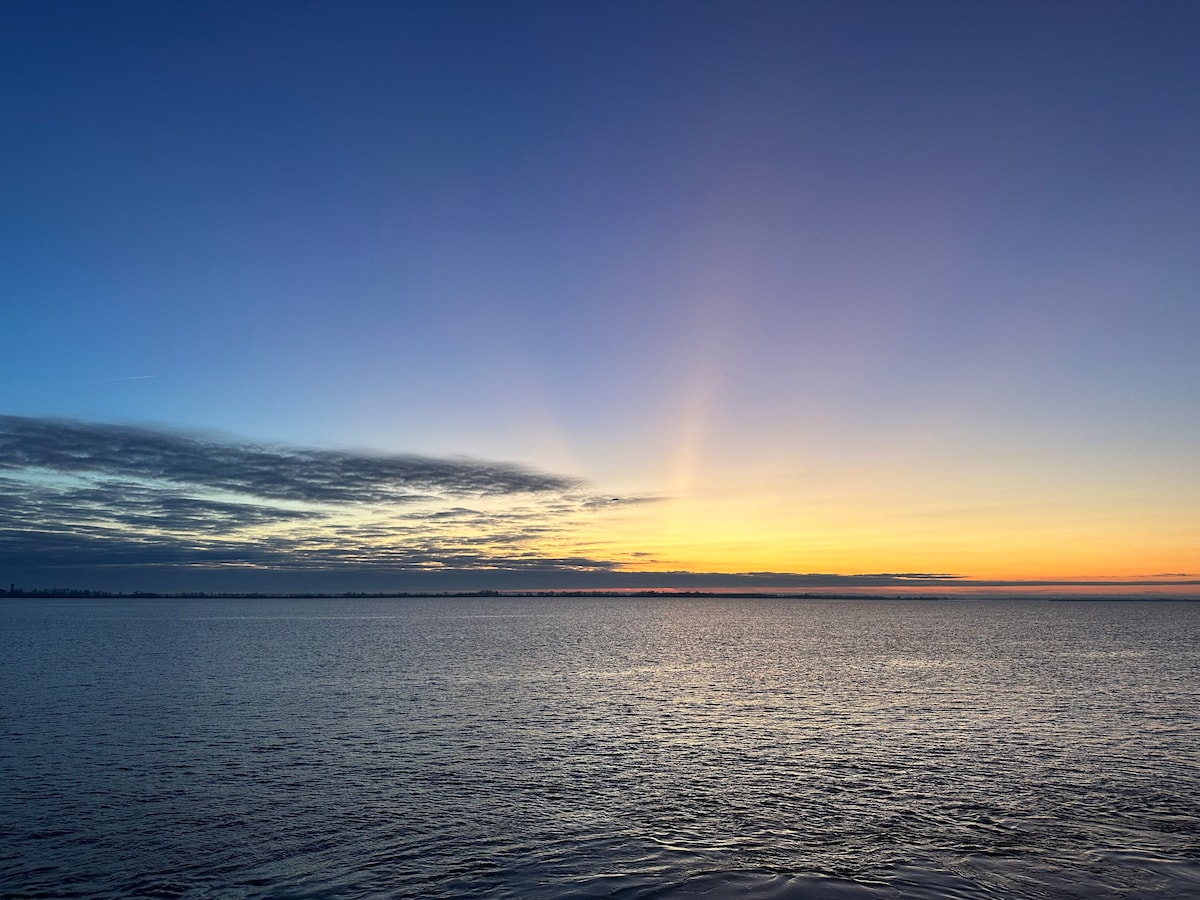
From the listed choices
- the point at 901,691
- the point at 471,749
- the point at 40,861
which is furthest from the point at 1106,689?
the point at 40,861

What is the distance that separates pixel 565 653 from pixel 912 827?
79905 millimetres

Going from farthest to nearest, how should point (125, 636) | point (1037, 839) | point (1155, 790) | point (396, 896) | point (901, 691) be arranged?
point (125, 636), point (901, 691), point (1155, 790), point (1037, 839), point (396, 896)

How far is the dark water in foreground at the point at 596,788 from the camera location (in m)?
22.1

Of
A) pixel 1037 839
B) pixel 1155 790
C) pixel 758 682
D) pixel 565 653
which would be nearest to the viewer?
pixel 1037 839

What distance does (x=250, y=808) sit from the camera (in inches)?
1139

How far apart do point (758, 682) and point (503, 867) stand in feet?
170

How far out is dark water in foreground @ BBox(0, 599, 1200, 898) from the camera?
22.1m

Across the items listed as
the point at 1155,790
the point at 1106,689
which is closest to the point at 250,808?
the point at 1155,790

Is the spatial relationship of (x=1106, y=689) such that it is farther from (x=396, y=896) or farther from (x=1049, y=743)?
(x=396, y=896)

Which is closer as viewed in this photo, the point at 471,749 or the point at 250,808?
the point at 250,808

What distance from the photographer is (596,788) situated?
1253 inches

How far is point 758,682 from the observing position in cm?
7075

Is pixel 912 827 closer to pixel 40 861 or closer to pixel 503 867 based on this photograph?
pixel 503 867

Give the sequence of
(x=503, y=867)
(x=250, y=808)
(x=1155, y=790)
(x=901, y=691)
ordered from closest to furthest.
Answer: (x=503, y=867)
(x=250, y=808)
(x=1155, y=790)
(x=901, y=691)
